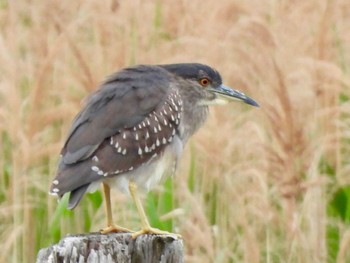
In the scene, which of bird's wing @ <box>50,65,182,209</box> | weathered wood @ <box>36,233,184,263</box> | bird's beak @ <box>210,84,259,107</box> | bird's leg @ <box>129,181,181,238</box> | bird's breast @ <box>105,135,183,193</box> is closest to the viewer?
weathered wood @ <box>36,233,184,263</box>

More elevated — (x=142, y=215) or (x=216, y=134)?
(x=216, y=134)

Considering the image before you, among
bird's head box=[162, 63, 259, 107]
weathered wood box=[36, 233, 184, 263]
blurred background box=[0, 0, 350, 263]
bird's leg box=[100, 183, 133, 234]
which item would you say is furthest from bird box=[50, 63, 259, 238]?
weathered wood box=[36, 233, 184, 263]

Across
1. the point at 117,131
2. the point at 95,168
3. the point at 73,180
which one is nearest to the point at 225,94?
the point at 117,131

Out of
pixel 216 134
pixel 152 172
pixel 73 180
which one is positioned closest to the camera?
pixel 73 180

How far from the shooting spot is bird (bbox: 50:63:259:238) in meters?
4.17

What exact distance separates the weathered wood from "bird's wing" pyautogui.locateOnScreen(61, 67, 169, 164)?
0.75 meters

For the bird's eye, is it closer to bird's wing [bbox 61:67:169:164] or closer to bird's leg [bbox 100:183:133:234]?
bird's wing [bbox 61:67:169:164]

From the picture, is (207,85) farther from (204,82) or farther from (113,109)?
(113,109)

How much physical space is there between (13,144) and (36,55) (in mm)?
855

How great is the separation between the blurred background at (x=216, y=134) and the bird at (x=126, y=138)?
0.95 feet

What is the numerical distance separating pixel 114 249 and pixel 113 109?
1046mm

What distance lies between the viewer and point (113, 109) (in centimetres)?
435

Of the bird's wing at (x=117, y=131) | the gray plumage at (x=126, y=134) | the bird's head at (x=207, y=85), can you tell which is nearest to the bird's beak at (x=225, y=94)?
the bird's head at (x=207, y=85)

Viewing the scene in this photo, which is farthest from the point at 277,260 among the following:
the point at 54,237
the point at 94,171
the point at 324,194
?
the point at 94,171
